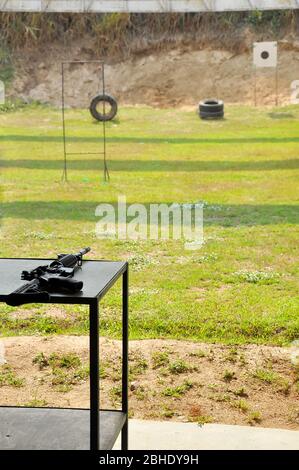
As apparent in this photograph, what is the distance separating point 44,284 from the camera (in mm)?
2975

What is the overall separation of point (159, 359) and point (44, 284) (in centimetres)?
271

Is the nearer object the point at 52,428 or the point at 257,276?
the point at 52,428

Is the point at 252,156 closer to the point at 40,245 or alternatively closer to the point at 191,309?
the point at 40,245

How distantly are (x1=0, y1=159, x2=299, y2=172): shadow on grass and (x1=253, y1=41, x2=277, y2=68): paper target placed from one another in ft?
35.7

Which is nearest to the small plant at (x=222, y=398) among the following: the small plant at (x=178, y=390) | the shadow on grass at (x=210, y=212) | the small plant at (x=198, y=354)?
the small plant at (x=178, y=390)

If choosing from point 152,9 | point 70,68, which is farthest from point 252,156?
point 70,68

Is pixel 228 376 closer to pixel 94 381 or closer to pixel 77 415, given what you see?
pixel 77 415

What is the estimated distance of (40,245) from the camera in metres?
9.57

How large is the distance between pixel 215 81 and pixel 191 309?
62.9 ft

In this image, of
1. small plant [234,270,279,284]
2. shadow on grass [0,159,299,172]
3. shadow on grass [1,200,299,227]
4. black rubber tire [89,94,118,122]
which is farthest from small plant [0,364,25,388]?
black rubber tire [89,94,118,122]

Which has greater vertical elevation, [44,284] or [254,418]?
[44,284]

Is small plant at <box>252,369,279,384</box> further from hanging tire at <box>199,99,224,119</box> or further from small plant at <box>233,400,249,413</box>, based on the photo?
hanging tire at <box>199,99,224,119</box>

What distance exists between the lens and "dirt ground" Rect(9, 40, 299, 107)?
2453 centimetres

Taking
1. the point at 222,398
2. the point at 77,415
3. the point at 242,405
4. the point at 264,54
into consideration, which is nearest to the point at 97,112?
the point at 264,54
